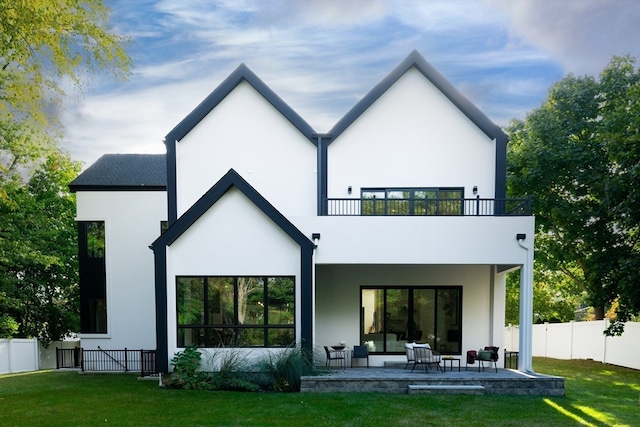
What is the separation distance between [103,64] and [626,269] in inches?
610

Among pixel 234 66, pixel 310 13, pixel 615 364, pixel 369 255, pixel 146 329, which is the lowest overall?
pixel 615 364

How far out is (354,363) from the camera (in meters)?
13.5

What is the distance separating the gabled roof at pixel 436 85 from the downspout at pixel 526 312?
13.4 feet

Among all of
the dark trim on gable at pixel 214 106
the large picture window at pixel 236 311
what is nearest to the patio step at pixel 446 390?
the large picture window at pixel 236 311

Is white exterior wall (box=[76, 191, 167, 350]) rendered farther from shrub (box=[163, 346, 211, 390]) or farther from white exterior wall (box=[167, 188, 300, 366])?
shrub (box=[163, 346, 211, 390])

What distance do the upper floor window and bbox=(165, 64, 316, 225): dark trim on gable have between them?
9.14ft

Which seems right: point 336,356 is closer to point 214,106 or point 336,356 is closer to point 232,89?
point 214,106

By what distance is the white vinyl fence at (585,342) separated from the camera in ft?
52.8

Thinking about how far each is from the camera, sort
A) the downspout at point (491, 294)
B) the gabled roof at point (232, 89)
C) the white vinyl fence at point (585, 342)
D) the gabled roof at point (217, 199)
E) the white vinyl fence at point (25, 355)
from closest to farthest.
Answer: the gabled roof at point (217, 199)
the downspout at point (491, 294)
the gabled roof at point (232, 89)
the white vinyl fence at point (585, 342)
the white vinyl fence at point (25, 355)

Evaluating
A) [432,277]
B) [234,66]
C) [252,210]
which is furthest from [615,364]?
[234,66]

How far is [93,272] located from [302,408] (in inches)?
491

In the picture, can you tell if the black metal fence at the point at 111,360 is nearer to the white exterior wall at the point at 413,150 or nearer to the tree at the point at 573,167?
the white exterior wall at the point at 413,150

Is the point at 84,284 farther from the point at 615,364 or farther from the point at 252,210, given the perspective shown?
the point at 615,364

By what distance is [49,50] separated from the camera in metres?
9.43
